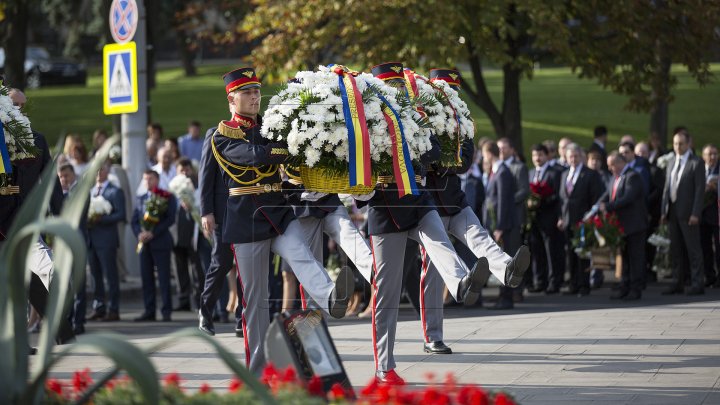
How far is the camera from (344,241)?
9.51 metres

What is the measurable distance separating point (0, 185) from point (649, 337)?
19.2ft

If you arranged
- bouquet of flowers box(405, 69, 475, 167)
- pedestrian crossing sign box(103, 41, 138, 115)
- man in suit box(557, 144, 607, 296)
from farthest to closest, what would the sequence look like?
man in suit box(557, 144, 607, 296)
pedestrian crossing sign box(103, 41, 138, 115)
bouquet of flowers box(405, 69, 475, 167)

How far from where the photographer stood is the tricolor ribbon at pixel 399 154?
8.38 meters

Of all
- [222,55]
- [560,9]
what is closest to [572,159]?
[560,9]

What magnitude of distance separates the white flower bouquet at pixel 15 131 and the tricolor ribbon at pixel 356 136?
11.4ft

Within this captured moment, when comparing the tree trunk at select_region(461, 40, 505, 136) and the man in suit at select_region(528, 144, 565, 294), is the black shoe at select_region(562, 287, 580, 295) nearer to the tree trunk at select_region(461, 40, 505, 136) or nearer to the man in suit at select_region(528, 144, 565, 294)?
the man in suit at select_region(528, 144, 565, 294)

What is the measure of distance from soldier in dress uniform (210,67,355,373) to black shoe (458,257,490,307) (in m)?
1.12

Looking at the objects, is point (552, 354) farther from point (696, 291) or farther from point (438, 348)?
point (696, 291)

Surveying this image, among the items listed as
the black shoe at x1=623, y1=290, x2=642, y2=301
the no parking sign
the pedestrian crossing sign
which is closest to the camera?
the black shoe at x1=623, y1=290, x2=642, y2=301

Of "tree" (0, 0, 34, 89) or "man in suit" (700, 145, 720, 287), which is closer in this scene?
"man in suit" (700, 145, 720, 287)

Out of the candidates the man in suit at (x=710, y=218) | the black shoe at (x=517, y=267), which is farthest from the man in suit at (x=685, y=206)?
the black shoe at (x=517, y=267)

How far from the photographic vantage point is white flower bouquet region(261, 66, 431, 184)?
8.03 metres

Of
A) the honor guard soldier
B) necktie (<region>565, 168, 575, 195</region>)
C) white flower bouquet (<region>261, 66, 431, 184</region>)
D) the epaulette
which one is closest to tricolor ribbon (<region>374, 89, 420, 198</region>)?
white flower bouquet (<region>261, 66, 431, 184</region>)

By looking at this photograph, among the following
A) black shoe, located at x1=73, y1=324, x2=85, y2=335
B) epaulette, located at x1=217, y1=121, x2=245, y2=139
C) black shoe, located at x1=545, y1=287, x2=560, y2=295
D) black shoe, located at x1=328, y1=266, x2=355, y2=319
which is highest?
epaulette, located at x1=217, y1=121, x2=245, y2=139
